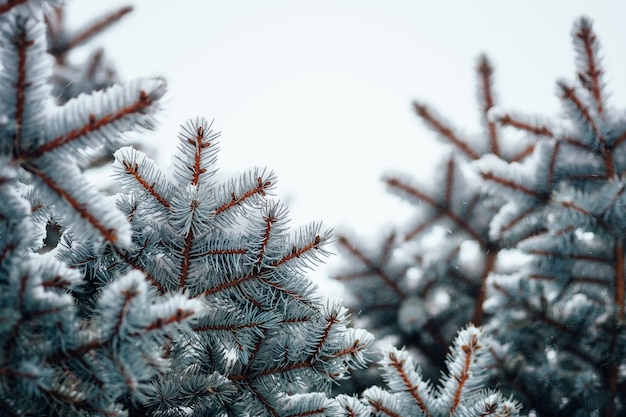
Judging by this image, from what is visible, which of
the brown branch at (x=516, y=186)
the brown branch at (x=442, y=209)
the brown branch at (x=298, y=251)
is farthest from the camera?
the brown branch at (x=442, y=209)

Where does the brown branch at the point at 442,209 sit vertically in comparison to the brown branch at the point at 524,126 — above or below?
below

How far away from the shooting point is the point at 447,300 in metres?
3.72

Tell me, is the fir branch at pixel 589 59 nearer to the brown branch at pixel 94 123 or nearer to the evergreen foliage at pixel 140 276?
the evergreen foliage at pixel 140 276

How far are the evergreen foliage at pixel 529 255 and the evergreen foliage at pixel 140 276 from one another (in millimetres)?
440

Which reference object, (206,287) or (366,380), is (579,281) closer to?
(366,380)

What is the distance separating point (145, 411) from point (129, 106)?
1.00 meters

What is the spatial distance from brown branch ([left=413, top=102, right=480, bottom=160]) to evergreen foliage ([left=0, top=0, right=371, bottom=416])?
1.83 metres

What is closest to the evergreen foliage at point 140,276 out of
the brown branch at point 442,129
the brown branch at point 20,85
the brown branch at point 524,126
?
the brown branch at point 20,85

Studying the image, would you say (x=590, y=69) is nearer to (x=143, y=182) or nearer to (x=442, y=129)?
(x=442, y=129)

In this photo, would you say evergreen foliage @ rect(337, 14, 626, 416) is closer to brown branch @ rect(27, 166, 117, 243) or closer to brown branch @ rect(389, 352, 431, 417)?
brown branch @ rect(389, 352, 431, 417)

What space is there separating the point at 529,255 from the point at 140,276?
2.12 metres

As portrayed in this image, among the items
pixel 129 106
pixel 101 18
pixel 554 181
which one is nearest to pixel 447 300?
pixel 554 181

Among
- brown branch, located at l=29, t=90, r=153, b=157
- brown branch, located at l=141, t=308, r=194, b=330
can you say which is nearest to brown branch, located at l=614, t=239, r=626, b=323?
brown branch, located at l=141, t=308, r=194, b=330

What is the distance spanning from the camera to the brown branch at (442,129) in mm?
3086
